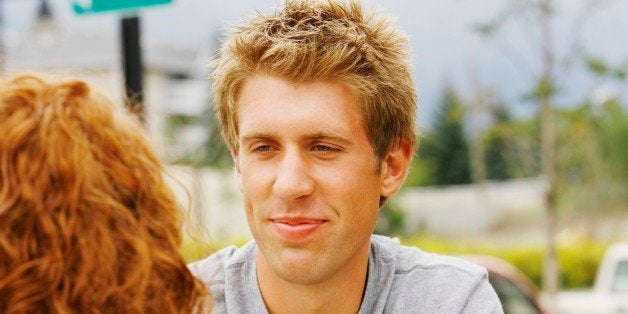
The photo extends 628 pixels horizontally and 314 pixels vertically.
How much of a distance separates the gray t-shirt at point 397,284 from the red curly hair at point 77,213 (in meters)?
0.88

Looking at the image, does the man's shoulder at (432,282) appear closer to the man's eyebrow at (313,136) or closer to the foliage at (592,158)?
the man's eyebrow at (313,136)

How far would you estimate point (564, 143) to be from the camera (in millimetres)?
15852

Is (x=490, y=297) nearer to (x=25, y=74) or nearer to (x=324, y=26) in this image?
(x=324, y=26)

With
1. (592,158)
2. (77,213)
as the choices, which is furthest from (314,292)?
(592,158)

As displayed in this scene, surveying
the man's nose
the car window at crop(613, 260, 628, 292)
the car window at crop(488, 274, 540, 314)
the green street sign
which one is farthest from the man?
the car window at crop(613, 260, 628, 292)

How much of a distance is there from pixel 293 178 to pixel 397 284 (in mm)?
546

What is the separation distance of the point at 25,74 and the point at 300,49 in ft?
2.90

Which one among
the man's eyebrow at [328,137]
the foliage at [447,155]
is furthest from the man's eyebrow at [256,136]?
the foliage at [447,155]

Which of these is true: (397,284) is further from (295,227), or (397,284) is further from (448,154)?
(448,154)

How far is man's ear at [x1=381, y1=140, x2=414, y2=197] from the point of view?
286cm

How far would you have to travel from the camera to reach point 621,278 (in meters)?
12.3

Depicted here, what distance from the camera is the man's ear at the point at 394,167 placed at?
2855 millimetres

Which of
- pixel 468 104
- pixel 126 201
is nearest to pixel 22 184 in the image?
pixel 126 201

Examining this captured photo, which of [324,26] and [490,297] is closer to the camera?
[324,26]
